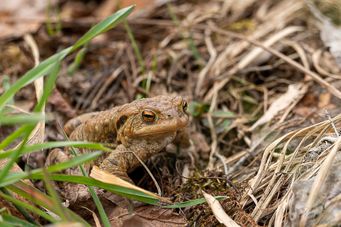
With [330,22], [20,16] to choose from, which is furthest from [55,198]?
[20,16]

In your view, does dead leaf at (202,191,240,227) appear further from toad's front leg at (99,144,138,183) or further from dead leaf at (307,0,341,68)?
dead leaf at (307,0,341,68)

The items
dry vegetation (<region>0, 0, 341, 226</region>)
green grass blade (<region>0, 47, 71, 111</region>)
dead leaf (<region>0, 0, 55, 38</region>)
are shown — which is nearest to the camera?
green grass blade (<region>0, 47, 71, 111</region>)

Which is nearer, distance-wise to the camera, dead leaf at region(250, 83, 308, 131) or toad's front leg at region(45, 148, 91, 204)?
toad's front leg at region(45, 148, 91, 204)

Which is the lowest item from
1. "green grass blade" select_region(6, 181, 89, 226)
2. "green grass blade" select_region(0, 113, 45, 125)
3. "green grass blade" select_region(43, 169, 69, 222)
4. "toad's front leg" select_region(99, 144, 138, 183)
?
"toad's front leg" select_region(99, 144, 138, 183)

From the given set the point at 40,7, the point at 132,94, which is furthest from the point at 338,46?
the point at 40,7

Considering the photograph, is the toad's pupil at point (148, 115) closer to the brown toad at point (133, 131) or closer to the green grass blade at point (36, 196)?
the brown toad at point (133, 131)

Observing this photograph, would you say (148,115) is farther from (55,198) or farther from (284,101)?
(284,101)

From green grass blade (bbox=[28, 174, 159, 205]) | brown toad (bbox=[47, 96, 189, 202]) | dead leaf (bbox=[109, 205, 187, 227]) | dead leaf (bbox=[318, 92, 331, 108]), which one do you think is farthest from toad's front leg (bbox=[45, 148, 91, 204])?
dead leaf (bbox=[318, 92, 331, 108])

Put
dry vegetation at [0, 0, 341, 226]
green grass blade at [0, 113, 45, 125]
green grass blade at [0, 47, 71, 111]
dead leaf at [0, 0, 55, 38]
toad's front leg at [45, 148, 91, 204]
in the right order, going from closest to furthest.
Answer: green grass blade at [0, 113, 45, 125], green grass blade at [0, 47, 71, 111], dry vegetation at [0, 0, 341, 226], toad's front leg at [45, 148, 91, 204], dead leaf at [0, 0, 55, 38]
